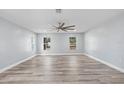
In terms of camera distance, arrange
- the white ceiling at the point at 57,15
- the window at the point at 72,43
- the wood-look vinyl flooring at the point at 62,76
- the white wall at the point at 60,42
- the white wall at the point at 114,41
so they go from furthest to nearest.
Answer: the window at the point at 72,43, the white wall at the point at 60,42, the white wall at the point at 114,41, the white ceiling at the point at 57,15, the wood-look vinyl flooring at the point at 62,76

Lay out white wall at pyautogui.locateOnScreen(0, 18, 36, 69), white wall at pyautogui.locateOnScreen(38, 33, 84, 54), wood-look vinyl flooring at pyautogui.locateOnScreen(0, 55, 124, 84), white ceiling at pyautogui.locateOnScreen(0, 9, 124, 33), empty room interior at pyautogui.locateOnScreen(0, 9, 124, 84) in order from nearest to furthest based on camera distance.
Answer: wood-look vinyl flooring at pyautogui.locateOnScreen(0, 55, 124, 84) → empty room interior at pyautogui.locateOnScreen(0, 9, 124, 84) → white ceiling at pyautogui.locateOnScreen(0, 9, 124, 33) → white wall at pyautogui.locateOnScreen(0, 18, 36, 69) → white wall at pyautogui.locateOnScreen(38, 33, 84, 54)

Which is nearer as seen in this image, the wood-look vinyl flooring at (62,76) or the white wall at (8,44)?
the wood-look vinyl flooring at (62,76)

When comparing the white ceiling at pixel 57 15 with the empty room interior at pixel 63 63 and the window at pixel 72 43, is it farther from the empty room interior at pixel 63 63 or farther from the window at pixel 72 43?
the window at pixel 72 43

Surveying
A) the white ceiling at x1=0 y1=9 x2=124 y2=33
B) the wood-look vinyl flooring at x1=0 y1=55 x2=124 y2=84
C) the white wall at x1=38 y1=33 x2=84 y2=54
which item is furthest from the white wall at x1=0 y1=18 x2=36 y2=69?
the white wall at x1=38 y1=33 x2=84 y2=54

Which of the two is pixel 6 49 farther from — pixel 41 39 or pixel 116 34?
pixel 41 39

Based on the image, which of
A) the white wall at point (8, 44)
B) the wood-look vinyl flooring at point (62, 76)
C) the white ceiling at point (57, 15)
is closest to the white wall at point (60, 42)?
the white wall at point (8, 44)

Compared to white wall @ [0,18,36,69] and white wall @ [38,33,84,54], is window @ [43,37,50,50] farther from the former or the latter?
white wall @ [0,18,36,69]

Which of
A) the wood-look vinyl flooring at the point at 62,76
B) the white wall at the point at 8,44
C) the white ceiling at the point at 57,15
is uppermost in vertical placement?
the white ceiling at the point at 57,15

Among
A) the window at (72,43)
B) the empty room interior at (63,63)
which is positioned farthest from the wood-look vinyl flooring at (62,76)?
the window at (72,43)

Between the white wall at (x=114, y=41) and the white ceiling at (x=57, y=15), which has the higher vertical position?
the white ceiling at (x=57, y=15)

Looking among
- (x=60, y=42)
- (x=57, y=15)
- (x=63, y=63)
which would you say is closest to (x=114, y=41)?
(x=57, y=15)

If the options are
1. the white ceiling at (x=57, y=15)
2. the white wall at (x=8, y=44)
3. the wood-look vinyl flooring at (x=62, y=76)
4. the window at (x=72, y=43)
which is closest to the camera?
the wood-look vinyl flooring at (x=62, y=76)

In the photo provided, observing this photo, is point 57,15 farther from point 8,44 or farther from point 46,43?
point 46,43
